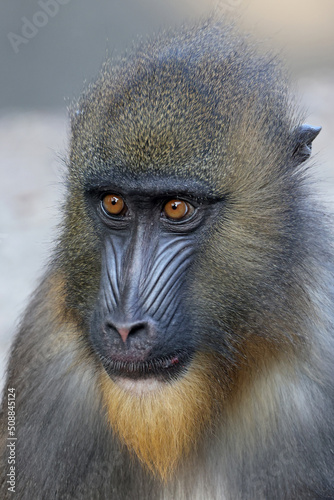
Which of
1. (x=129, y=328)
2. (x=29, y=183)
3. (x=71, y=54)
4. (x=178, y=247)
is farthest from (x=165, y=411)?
(x=71, y=54)

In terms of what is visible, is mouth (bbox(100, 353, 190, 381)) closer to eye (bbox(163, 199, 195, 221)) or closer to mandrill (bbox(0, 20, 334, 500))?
mandrill (bbox(0, 20, 334, 500))

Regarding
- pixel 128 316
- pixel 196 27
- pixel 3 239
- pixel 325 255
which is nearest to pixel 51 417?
pixel 128 316

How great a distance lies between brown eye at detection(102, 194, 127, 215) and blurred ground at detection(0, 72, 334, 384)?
3.26 metres

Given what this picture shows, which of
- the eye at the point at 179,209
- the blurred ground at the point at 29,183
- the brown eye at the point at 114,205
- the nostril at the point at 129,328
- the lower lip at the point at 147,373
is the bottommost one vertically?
the blurred ground at the point at 29,183

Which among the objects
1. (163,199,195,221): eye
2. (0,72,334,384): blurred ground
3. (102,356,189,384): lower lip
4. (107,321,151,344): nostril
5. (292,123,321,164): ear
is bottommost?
(0,72,334,384): blurred ground

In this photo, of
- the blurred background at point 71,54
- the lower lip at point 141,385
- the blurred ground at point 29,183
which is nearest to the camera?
the lower lip at point 141,385

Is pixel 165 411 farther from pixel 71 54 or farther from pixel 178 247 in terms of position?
pixel 71 54

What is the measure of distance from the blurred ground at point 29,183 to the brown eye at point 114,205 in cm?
326

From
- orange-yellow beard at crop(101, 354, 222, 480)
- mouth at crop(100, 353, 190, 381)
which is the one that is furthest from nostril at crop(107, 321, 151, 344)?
orange-yellow beard at crop(101, 354, 222, 480)

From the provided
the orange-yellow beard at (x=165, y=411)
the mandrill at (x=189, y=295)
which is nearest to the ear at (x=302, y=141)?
the mandrill at (x=189, y=295)

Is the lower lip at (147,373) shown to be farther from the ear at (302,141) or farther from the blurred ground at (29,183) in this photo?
the blurred ground at (29,183)

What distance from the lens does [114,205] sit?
10.6ft

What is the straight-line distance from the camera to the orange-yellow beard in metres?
3.05

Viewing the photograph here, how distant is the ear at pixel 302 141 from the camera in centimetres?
343
